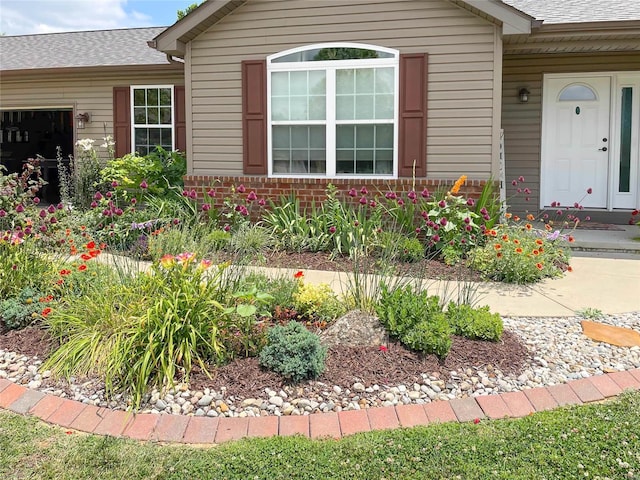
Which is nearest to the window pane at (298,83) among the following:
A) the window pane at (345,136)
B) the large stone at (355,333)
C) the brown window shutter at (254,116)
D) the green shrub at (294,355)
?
the brown window shutter at (254,116)

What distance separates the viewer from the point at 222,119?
28.1ft

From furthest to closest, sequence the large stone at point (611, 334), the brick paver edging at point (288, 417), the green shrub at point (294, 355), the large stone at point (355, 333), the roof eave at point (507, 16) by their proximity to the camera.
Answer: the roof eave at point (507, 16)
the large stone at point (611, 334)
the large stone at point (355, 333)
the green shrub at point (294, 355)
the brick paver edging at point (288, 417)

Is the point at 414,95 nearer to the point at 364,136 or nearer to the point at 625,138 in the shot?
the point at 364,136

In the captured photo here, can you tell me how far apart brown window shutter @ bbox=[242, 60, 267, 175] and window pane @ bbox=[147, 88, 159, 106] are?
2947 millimetres

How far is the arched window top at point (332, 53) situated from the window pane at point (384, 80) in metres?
0.19

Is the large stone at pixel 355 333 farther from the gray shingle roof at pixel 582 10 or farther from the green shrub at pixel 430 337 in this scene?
the gray shingle roof at pixel 582 10

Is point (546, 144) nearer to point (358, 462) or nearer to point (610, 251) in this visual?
point (610, 251)

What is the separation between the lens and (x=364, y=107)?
26.4ft

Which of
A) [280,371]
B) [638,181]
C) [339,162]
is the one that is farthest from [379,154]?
[280,371]

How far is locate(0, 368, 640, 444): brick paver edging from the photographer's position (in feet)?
9.67

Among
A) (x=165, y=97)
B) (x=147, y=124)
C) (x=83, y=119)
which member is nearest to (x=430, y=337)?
(x=165, y=97)

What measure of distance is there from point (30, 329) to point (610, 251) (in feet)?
21.8

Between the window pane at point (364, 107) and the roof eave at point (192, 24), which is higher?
the roof eave at point (192, 24)

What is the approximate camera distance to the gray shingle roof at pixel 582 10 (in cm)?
789
